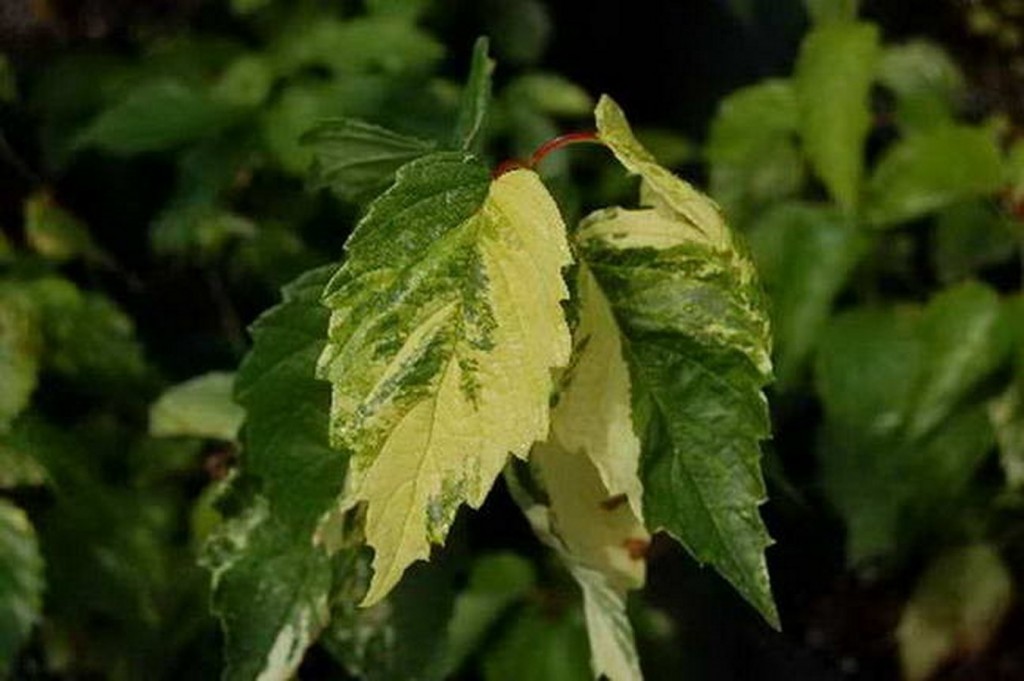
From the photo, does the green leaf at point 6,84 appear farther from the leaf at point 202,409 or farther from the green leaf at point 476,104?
the green leaf at point 476,104

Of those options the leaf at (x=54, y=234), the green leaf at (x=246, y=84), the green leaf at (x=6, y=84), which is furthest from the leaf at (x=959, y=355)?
the green leaf at (x=6, y=84)

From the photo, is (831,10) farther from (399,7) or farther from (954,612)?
(954,612)

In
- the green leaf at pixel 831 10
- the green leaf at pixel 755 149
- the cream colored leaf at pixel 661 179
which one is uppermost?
the cream colored leaf at pixel 661 179

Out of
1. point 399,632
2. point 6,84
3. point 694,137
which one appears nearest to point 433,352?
point 399,632

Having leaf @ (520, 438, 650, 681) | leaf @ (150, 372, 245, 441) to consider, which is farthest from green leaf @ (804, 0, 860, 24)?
leaf @ (520, 438, 650, 681)

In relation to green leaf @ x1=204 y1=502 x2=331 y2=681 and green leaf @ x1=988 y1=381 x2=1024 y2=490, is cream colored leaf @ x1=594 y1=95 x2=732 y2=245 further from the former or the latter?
green leaf @ x1=988 y1=381 x2=1024 y2=490

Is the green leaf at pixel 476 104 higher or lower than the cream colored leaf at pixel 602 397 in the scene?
higher

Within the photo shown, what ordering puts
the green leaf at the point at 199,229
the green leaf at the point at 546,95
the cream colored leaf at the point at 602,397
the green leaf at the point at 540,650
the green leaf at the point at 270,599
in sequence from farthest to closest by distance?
1. the green leaf at the point at 546,95
2. the green leaf at the point at 199,229
3. the green leaf at the point at 540,650
4. the green leaf at the point at 270,599
5. the cream colored leaf at the point at 602,397
